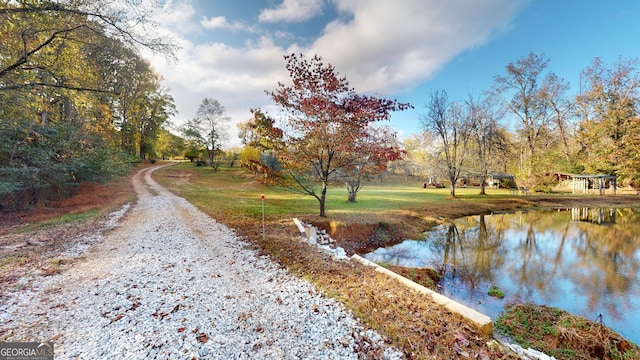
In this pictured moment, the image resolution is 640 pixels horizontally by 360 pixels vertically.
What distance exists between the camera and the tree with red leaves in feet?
27.7

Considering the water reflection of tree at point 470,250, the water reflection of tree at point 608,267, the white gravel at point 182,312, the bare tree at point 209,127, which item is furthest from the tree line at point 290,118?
the bare tree at point 209,127

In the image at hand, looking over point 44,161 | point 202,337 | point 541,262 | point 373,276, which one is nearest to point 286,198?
point 44,161

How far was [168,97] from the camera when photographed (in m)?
35.2

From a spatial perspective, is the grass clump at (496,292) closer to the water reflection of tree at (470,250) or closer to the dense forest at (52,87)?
the water reflection of tree at (470,250)

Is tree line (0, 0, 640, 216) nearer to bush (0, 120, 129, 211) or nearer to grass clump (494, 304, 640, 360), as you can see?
bush (0, 120, 129, 211)

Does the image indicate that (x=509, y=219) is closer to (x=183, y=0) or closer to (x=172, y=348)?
(x=172, y=348)

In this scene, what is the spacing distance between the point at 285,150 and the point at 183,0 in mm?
5992

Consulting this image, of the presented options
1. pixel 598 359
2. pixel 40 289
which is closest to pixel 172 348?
pixel 40 289

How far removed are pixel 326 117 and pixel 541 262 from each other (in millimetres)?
8978

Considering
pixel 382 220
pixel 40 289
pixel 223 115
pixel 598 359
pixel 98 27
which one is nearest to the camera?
pixel 598 359

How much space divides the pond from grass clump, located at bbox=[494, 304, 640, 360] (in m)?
0.53

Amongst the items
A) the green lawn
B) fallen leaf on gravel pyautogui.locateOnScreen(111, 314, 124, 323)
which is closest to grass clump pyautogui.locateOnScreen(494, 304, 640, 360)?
fallen leaf on gravel pyautogui.locateOnScreen(111, 314, 124, 323)

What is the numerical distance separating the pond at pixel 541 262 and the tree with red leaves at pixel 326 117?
13.0 feet

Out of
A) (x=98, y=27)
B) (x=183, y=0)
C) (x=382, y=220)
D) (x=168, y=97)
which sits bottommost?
(x=382, y=220)
